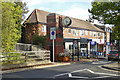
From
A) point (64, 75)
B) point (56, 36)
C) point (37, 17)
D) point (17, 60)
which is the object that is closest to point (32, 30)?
point (37, 17)

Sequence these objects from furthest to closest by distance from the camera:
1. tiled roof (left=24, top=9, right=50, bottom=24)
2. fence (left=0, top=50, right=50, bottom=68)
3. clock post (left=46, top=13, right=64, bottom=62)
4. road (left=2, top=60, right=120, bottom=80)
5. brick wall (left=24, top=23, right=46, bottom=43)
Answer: tiled roof (left=24, top=9, right=50, bottom=24)
brick wall (left=24, top=23, right=46, bottom=43)
clock post (left=46, top=13, right=64, bottom=62)
fence (left=0, top=50, right=50, bottom=68)
road (left=2, top=60, right=120, bottom=80)

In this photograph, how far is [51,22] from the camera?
72.0ft

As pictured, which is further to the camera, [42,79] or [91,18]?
[91,18]

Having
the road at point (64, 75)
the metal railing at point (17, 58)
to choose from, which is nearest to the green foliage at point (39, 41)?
the metal railing at point (17, 58)

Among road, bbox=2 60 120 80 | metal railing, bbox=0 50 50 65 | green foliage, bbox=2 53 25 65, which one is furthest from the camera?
metal railing, bbox=0 50 50 65

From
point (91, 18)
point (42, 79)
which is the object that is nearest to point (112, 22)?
point (91, 18)

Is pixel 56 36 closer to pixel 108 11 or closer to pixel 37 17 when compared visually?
pixel 108 11

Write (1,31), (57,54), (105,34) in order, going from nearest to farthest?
(1,31) → (57,54) → (105,34)

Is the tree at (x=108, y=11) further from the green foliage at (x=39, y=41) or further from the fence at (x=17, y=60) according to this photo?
the green foliage at (x=39, y=41)

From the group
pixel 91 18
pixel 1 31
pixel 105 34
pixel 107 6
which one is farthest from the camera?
pixel 105 34

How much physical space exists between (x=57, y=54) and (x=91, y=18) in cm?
666

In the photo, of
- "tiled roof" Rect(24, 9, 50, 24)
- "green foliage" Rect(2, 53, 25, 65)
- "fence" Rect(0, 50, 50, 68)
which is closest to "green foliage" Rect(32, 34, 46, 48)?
"fence" Rect(0, 50, 50, 68)

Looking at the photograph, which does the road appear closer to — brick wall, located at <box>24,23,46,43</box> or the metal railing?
the metal railing

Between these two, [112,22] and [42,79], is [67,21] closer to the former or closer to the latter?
[112,22]
